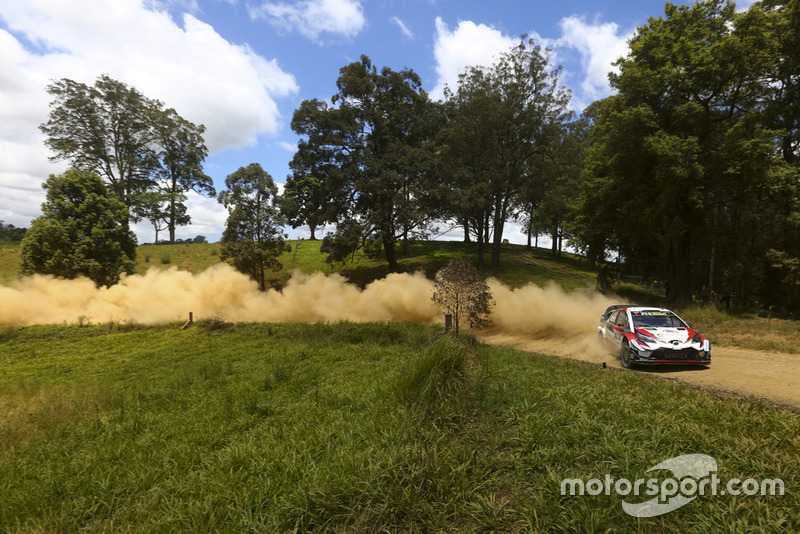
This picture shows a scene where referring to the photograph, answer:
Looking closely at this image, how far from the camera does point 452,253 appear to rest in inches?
1651

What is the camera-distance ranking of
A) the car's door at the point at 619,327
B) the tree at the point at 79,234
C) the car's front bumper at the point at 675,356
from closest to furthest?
1. the car's front bumper at the point at 675,356
2. the car's door at the point at 619,327
3. the tree at the point at 79,234

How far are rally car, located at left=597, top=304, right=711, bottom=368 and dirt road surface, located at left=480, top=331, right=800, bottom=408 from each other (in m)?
0.38

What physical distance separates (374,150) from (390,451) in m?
30.7

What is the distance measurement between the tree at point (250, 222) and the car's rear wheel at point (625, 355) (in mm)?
24992

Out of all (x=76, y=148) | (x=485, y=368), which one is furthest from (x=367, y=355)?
(x=76, y=148)

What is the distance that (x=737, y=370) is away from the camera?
33.6 ft

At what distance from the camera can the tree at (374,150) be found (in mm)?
29422

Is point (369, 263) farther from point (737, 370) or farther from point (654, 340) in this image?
point (737, 370)

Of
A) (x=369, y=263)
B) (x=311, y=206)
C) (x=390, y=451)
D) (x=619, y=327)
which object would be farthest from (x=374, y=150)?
(x=390, y=451)

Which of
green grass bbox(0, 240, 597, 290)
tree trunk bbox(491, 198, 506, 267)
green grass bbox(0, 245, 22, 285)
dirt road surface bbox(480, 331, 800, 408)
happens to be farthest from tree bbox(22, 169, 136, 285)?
tree trunk bbox(491, 198, 506, 267)

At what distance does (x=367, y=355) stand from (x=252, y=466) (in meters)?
8.49

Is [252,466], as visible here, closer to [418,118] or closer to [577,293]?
[577,293]

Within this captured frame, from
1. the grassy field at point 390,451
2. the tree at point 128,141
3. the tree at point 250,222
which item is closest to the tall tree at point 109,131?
the tree at point 128,141

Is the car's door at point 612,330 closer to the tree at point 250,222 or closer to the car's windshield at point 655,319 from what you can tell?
the car's windshield at point 655,319
